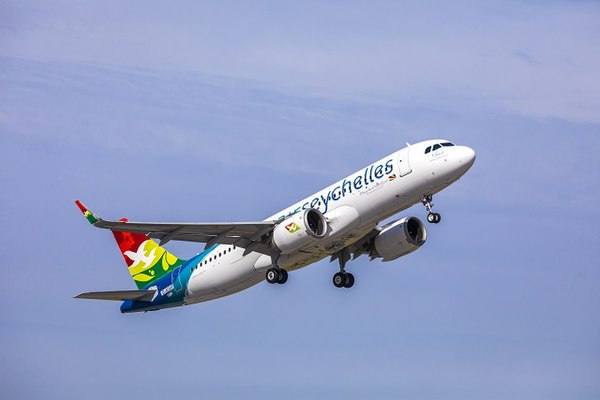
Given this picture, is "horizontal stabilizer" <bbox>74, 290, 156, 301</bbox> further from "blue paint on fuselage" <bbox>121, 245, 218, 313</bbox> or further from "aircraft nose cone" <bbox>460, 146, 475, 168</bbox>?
"aircraft nose cone" <bbox>460, 146, 475, 168</bbox>

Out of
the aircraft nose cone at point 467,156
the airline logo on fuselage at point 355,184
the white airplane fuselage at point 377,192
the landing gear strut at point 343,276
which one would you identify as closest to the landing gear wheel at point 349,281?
the landing gear strut at point 343,276

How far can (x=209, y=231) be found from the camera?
2435 inches

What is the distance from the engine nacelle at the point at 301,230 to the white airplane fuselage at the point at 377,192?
513mm

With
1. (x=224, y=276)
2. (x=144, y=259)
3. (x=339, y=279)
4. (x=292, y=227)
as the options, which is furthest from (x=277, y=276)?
(x=144, y=259)

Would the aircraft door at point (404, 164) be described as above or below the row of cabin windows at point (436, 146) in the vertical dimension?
below

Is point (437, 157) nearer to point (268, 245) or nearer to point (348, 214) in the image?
point (348, 214)

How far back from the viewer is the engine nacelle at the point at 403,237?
214ft

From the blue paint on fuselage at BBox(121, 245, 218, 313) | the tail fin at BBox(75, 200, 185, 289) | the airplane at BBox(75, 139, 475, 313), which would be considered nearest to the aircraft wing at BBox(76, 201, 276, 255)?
the airplane at BBox(75, 139, 475, 313)

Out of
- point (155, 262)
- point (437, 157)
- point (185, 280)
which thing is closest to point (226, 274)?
point (185, 280)

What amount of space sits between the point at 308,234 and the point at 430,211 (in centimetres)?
587

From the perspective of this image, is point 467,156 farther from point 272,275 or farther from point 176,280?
point 176,280

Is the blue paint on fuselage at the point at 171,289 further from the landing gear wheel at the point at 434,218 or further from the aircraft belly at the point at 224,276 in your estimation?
the landing gear wheel at the point at 434,218

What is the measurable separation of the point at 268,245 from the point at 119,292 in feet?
31.6

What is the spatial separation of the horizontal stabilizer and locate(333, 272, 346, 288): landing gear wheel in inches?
393
